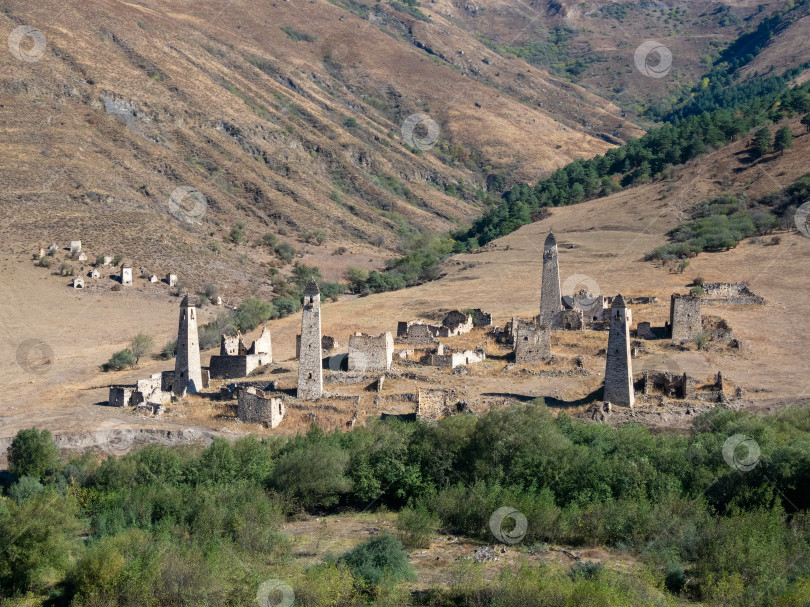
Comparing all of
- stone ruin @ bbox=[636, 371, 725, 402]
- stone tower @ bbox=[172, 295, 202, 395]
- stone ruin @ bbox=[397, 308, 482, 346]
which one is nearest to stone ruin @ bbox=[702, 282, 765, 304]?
stone ruin @ bbox=[397, 308, 482, 346]

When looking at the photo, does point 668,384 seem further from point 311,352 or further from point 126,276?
point 126,276

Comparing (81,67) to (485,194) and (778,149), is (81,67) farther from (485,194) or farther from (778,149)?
(778,149)

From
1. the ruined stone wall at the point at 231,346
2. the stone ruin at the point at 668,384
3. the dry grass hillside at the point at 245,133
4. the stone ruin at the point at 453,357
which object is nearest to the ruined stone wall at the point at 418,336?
the stone ruin at the point at 453,357

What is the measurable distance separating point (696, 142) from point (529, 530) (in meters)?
74.9

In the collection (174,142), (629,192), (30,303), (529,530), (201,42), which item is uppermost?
(201,42)

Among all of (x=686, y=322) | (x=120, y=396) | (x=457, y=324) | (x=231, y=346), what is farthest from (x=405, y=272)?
(x=120, y=396)

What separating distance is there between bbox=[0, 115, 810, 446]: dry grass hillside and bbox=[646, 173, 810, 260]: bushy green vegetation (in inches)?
62.0

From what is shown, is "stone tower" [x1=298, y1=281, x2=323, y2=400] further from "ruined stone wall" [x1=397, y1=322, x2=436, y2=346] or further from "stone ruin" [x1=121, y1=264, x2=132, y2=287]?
"stone ruin" [x1=121, y1=264, x2=132, y2=287]

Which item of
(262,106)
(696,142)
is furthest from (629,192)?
(262,106)

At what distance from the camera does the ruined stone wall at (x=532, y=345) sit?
3756 cm

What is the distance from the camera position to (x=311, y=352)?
34.3 meters

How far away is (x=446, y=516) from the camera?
90.6 ft

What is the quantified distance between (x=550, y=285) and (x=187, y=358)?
1674cm

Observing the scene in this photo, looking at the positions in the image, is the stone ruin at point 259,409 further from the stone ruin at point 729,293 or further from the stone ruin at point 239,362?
the stone ruin at point 729,293
